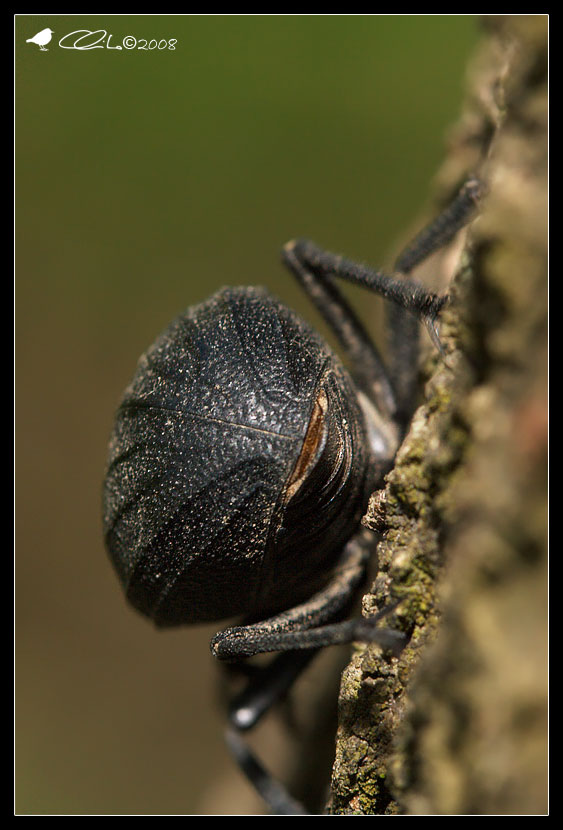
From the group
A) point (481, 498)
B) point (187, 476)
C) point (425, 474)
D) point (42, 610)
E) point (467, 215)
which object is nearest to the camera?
point (481, 498)

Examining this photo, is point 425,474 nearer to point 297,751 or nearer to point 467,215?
point 467,215

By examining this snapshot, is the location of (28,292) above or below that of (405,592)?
above

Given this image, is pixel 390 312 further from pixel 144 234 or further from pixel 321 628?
pixel 144 234

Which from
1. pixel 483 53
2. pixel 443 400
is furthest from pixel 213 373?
pixel 483 53

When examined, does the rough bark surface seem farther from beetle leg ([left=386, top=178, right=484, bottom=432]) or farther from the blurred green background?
the blurred green background

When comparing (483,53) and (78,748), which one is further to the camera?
(78,748)

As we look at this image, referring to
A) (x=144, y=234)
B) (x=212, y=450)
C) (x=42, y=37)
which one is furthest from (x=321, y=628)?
(x=144, y=234)

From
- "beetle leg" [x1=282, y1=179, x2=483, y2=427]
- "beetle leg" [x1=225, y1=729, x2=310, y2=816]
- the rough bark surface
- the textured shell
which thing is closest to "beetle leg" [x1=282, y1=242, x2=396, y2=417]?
"beetle leg" [x1=282, y1=179, x2=483, y2=427]
